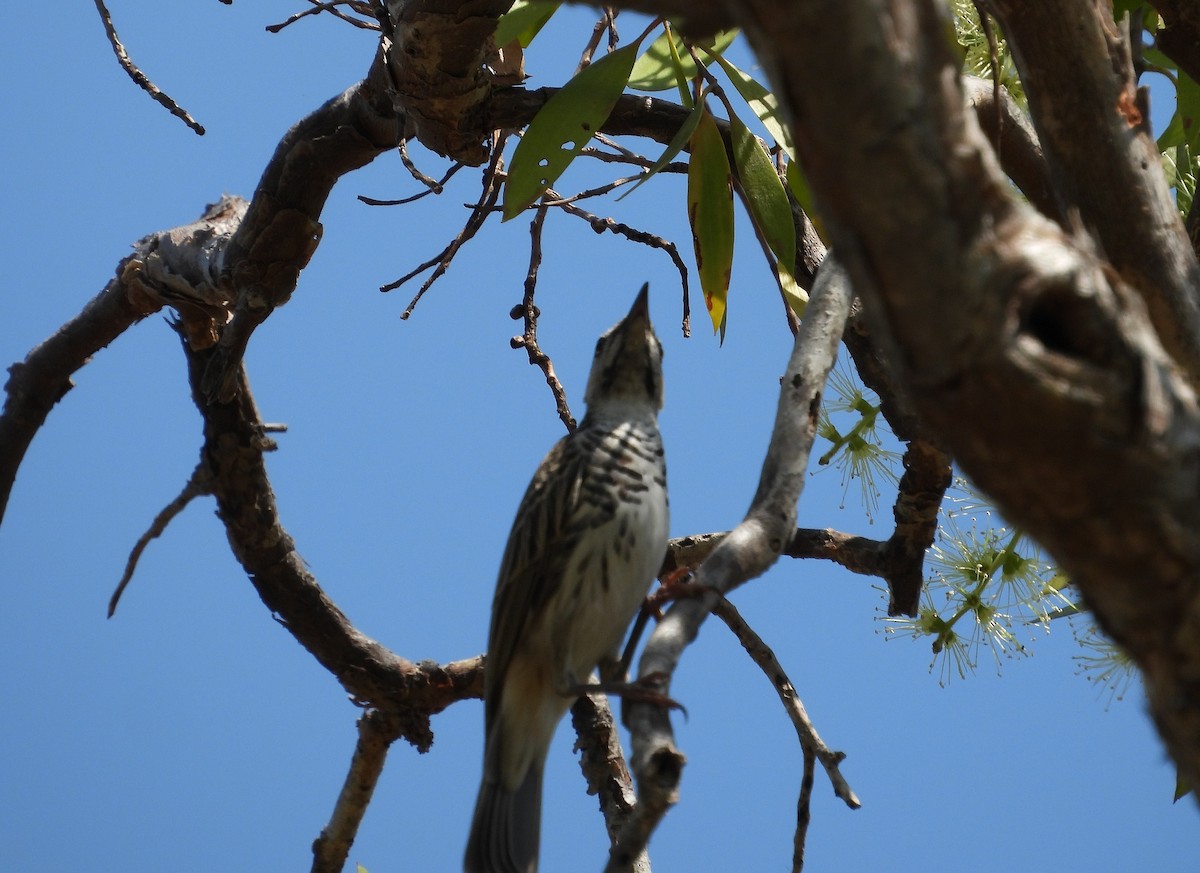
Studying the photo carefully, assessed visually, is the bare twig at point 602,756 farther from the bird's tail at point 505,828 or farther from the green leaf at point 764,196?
the green leaf at point 764,196

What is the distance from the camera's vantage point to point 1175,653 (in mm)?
1132

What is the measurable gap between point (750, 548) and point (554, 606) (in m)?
1.01

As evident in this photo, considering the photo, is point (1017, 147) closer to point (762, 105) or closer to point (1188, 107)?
point (1188, 107)

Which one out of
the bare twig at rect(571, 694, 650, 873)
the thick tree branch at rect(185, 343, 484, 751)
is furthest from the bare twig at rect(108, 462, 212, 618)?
the bare twig at rect(571, 694, 650, 873)

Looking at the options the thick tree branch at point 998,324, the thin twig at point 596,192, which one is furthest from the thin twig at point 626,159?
the thick tree branch at point 998,324

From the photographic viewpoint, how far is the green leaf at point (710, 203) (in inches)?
124

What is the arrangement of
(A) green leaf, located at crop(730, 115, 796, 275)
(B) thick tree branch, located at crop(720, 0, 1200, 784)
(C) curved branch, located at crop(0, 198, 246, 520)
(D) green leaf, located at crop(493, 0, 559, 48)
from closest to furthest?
(B) thick tree branch, located at crop(720, 0, 1200, 784) < (D) green leaf, located at crop(493, 0, 559, 48) < (A) green leaf, located at crop(730, 115, 796, 275) < (C) curved branch, located at crop(0, 198, 246, 520)

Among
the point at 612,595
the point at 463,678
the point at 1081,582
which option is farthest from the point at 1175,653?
the point at 463,678

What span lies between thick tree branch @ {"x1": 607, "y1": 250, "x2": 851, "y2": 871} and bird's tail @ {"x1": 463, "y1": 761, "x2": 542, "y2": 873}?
1072mm

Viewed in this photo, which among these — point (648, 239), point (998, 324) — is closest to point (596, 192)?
point (648, 239)

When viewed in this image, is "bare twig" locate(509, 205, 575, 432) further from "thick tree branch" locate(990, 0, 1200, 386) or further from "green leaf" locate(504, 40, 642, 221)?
"thick tree branch" locate(990, 0, 1200, 386)

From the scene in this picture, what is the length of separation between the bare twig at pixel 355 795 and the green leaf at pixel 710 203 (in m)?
1.50

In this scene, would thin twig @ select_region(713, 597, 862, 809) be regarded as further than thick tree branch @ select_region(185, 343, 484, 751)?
No

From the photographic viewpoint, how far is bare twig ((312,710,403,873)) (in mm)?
3221
